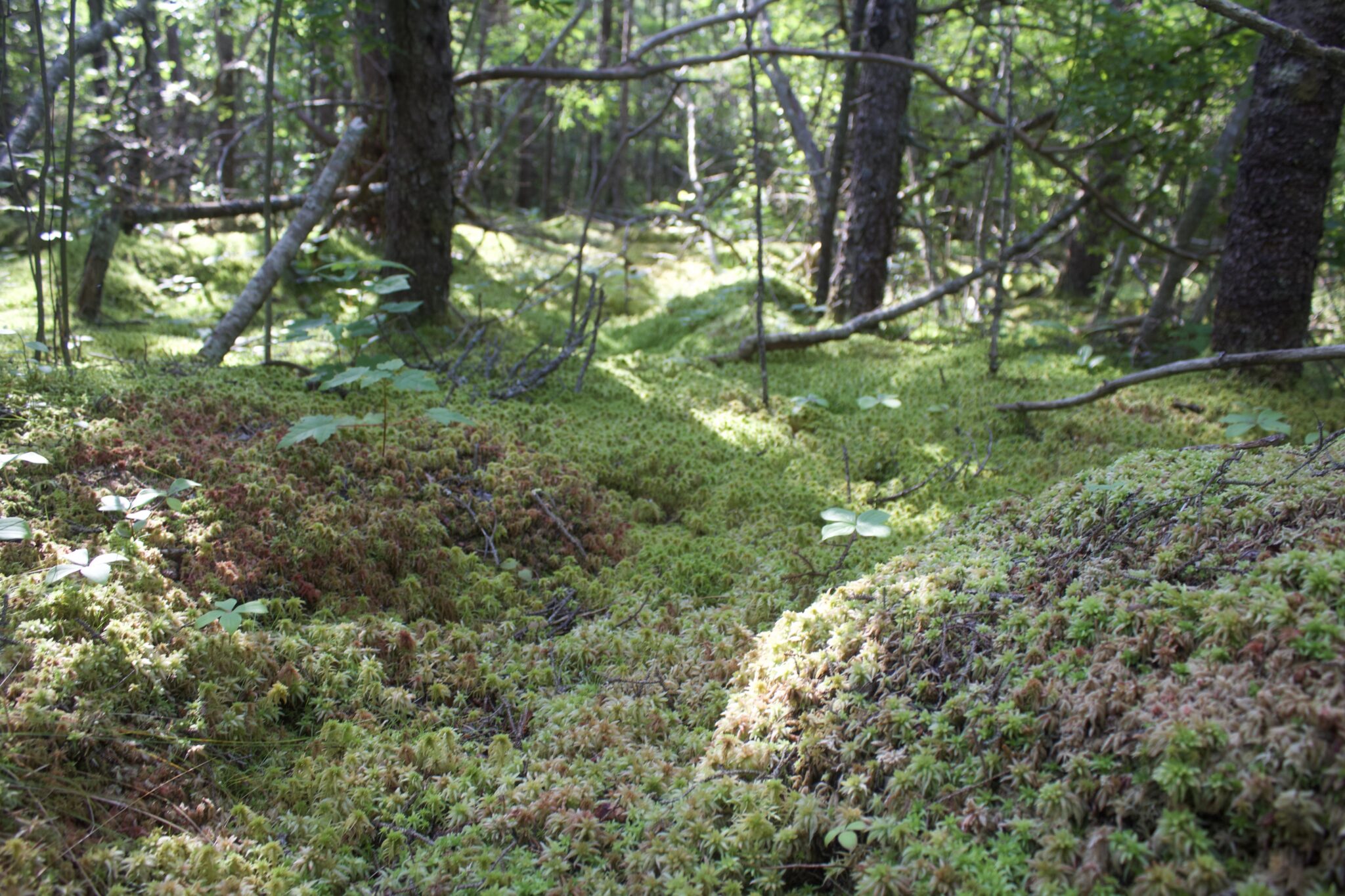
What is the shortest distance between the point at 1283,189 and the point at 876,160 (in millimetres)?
3165

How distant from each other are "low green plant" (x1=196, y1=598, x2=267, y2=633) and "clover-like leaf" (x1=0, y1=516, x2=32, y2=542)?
0.55 m

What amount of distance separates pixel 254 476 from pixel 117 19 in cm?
619

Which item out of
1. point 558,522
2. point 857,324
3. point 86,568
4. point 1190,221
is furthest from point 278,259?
point 1190,221

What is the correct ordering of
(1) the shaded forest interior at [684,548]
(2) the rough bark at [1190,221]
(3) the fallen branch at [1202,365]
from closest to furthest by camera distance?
(1) the shaded forest interior at [684,548], (3) the fallen branch at [1202,365], (2) the rough bark at [1190,221]

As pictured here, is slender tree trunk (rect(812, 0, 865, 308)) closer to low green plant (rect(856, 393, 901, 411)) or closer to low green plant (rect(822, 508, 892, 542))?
low green plant (rect(856, 393, 901, 411))

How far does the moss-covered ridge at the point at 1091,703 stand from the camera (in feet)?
4.40

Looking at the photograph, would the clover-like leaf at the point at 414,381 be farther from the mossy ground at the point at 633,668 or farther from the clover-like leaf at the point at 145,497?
the clover-like leaf at the point at 145,497

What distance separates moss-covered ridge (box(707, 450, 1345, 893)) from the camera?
52.8 inches

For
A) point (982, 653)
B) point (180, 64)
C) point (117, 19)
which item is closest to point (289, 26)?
point (117, 19)

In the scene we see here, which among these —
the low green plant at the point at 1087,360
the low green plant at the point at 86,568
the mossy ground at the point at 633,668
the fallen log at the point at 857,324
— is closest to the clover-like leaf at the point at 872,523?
the mossy ground at the point at 633,668

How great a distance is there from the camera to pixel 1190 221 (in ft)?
19.6

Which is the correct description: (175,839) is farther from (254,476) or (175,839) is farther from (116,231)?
(116,231)

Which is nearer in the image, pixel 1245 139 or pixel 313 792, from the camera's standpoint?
pixel 313 792

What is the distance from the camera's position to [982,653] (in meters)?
1.98
